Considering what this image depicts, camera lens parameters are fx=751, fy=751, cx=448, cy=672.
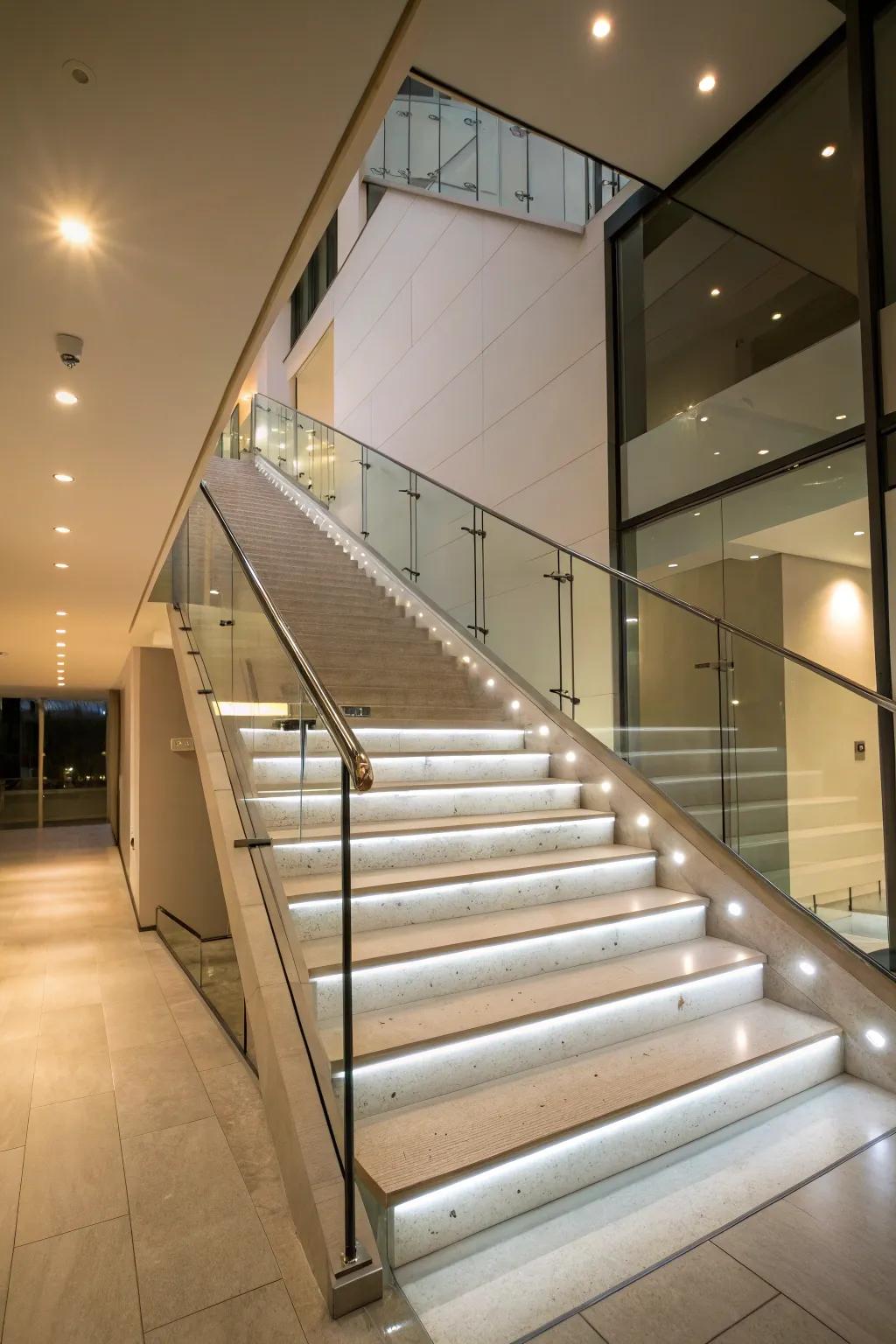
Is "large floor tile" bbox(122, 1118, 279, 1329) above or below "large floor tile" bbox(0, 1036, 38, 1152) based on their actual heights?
above

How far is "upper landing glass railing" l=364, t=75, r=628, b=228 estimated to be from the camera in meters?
6.90

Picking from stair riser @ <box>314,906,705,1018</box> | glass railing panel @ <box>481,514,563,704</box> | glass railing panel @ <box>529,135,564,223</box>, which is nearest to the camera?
stair riser @ <box>314,906,705,1018</box>

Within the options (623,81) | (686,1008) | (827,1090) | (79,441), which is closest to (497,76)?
(623,81)

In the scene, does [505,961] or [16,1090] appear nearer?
[505,961]

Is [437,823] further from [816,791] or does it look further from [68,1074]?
[68,1074]

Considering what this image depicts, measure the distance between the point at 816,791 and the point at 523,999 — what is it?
2130 millimetres

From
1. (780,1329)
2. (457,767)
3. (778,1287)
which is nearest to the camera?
(780,1329)

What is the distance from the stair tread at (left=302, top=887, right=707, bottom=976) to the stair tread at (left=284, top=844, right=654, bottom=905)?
0.55 ft

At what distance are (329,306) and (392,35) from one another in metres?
12.7

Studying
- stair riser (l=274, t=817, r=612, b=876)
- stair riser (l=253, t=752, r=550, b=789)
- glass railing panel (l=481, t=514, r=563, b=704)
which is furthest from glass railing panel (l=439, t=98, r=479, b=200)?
stair riser (l=274, t=817, r=612, b=876)

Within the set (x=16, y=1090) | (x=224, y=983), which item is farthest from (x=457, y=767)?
(x=16, y=1090)

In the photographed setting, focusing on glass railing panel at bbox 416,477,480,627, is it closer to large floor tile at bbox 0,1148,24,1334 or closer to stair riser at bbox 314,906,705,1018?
stair riser at bbox 314,906,705,1018

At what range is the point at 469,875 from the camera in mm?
3467

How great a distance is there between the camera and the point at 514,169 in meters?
7.78
